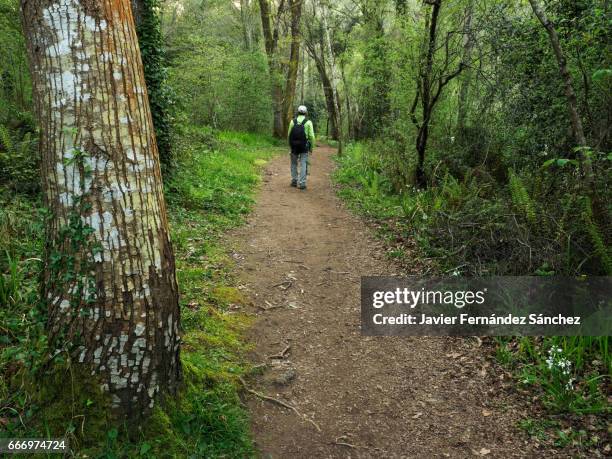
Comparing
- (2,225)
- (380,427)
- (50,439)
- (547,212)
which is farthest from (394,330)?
(2,225)

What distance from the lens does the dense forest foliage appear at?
3377 millimetres

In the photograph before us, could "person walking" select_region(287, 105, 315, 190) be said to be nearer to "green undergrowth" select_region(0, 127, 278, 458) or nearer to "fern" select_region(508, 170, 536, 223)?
"green undergrowth" select_region(0, 127, 278, 458)

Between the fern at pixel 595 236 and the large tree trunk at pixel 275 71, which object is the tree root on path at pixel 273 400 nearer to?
the fern at pixel 595 236

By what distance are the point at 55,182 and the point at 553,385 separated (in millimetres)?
4348

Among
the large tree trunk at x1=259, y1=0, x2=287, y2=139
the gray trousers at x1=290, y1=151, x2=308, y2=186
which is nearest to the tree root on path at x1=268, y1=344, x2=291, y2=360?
the gray trousers at x1=290, y1=151, x2=308, y2=186

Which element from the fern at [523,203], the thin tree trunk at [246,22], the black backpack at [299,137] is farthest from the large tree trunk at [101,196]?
the thin tree trunk at [246,22]

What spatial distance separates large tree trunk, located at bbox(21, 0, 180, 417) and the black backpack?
826 centimetres

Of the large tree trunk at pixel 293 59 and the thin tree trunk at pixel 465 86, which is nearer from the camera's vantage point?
the thin tree trunk at pixel 465 86

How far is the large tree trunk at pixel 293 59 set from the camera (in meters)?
20.0

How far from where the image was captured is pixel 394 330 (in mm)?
4996

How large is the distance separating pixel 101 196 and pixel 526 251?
476cm

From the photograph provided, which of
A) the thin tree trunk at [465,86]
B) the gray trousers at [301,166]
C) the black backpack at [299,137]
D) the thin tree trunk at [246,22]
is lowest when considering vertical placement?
the gray trousers at [301,166]

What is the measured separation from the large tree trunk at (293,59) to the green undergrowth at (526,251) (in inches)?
562

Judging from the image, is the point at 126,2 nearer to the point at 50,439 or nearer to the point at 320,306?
the point at 50,439
